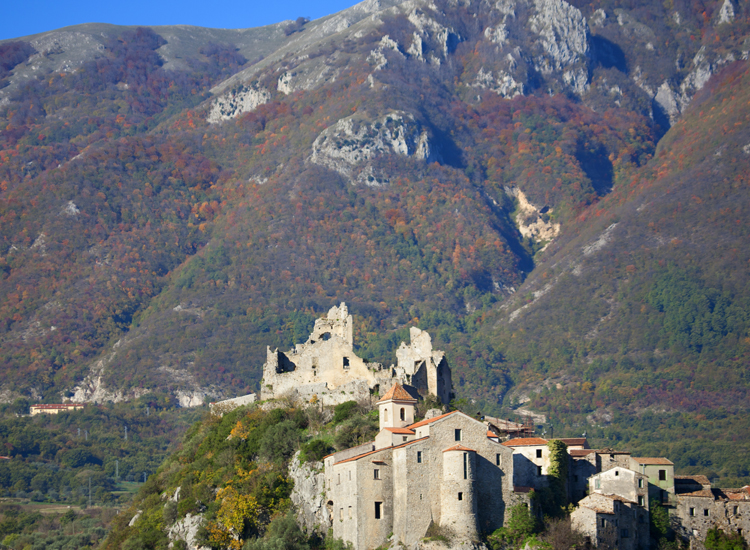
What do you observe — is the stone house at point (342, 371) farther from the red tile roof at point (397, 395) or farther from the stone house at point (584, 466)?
the stone house at point (584, 466)

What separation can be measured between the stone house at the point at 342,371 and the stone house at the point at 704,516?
19494 mm

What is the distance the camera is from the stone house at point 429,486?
68375mm

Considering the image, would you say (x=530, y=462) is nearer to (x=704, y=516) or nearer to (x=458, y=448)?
(x=458, y=448)

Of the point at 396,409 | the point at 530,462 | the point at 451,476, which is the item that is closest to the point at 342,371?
the point at 396,409

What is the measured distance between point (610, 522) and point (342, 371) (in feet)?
81.4

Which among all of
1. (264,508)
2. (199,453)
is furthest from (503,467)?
(199,453)

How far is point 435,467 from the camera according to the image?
6894 cm

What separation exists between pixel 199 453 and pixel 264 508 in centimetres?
1624

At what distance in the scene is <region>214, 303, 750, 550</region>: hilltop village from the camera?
225ft

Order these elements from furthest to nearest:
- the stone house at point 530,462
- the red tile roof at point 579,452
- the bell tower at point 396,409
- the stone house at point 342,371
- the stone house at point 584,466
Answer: the stone house at point 342,371 < the red tile roof at point 579,452 < the stone house at point 584,466 < the bell tower at point 396,409 < the stone house at point 530,462

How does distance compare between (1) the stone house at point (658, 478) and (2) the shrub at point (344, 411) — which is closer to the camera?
(2) the shrub at point (344, 411)

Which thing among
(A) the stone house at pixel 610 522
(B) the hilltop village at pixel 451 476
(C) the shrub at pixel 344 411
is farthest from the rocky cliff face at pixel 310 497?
(A) the stone house at pixel 610 522

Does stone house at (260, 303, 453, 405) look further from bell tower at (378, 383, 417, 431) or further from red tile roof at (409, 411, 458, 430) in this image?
red tile roof at (409, 411, 458, 430)

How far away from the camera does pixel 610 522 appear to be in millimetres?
74438
